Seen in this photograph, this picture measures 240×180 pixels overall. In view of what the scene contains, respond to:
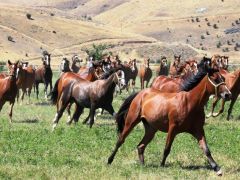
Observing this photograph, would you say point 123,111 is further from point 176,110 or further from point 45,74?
point 45,74

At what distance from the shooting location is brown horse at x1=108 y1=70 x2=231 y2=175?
11.0m

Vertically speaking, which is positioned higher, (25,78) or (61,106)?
(61,106)

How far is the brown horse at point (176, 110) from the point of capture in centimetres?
1105

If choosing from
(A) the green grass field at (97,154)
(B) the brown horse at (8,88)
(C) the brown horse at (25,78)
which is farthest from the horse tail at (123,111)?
(C) the brown horse at (25,78)

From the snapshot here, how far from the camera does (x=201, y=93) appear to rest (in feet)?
36.6

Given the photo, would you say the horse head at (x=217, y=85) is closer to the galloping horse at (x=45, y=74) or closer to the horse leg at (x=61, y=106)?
the horse leg at (x=61, y=106)

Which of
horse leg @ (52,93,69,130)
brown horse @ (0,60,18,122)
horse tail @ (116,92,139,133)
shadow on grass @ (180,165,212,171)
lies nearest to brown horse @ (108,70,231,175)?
horse tail @ (116,92,139,133)

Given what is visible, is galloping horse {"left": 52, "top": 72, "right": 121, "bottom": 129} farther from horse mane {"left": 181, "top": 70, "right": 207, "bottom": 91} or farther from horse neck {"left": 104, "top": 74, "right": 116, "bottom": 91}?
horse mane {"left": 181, "top": 70, "right": 207, "bottom": 91}

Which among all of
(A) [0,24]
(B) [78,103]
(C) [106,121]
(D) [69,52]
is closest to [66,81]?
(B) [78,103]

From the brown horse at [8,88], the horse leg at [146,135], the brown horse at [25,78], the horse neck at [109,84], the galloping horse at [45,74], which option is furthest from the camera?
the galloping horse at [45,74]

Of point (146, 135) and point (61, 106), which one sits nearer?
point (146, 135)

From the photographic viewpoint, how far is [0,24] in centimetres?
9569

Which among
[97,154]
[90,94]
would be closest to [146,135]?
[97,154]

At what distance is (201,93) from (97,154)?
3.30 metres
